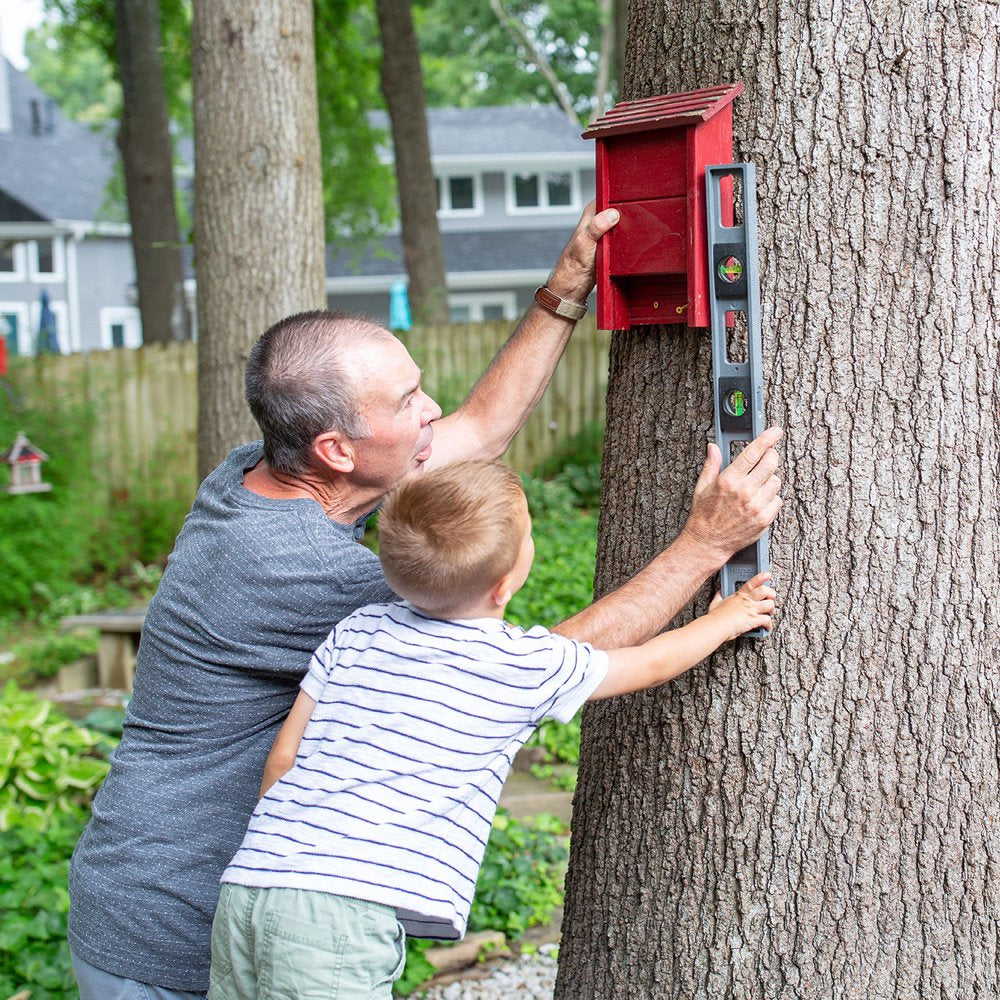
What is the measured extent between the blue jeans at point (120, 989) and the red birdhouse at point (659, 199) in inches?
60.0

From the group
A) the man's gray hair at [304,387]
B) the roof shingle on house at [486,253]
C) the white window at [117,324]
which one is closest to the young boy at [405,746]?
the man's gray hair at [304,387]

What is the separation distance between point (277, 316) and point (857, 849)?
3.94m

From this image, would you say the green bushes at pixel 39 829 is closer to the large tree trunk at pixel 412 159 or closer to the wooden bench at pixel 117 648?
the wooden bench at pixel 117 648

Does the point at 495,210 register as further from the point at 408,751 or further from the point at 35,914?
the point at 408,751

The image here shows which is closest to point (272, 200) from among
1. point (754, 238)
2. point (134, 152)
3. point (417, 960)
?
point (417, 960)

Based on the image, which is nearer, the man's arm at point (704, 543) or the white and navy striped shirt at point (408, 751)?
the white and navy striped shirt at point (408, 751)

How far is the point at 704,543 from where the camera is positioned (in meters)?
2.29

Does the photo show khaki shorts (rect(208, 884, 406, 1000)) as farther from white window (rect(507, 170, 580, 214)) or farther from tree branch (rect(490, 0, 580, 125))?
tree branch (rect(490, 0, 580, 125))

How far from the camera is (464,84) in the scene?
124 ft

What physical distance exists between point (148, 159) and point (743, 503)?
1253 centimetres

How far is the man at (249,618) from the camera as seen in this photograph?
87.4 inches

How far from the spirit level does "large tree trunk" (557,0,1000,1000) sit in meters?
0.05

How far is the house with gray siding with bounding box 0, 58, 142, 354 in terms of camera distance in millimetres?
28453

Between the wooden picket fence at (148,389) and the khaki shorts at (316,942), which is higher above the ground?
the wooden picket fence at (148,389)
